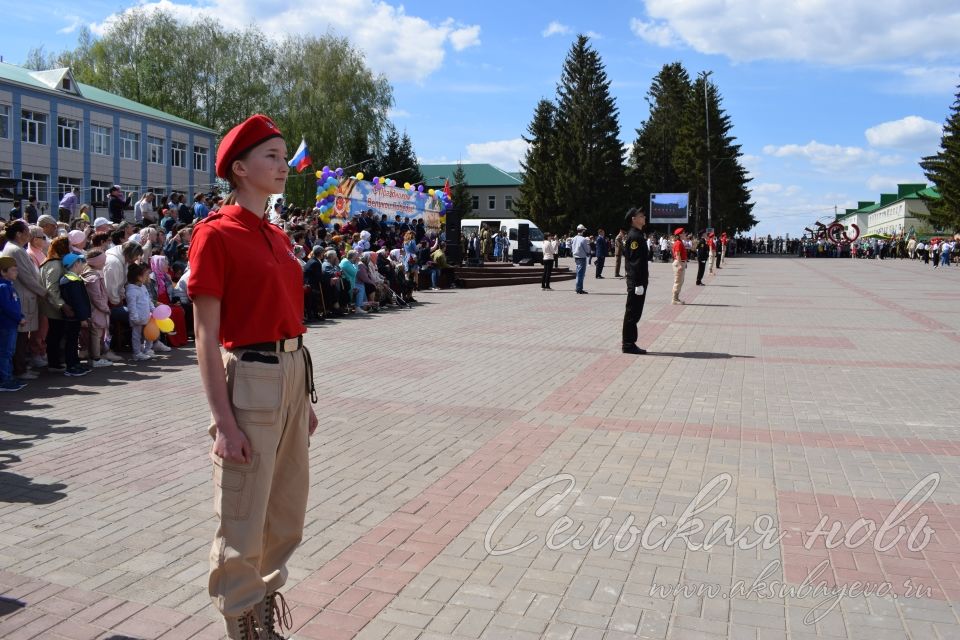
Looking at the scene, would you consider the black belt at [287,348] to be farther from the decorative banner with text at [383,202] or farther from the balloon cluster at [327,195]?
the balloon cluster at [327,195]

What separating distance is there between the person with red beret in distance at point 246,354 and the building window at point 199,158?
60.3 meters

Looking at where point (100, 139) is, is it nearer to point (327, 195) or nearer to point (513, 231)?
point (513, 231)

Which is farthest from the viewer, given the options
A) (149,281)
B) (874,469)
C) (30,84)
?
(30,84)

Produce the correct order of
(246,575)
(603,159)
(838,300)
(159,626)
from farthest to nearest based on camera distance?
1. (603,159)
2. (838,300)
3. (159,626)
4. (246,575)

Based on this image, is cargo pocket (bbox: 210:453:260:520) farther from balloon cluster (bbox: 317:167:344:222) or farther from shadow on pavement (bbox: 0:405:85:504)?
balloon cluster (bbox: 317:167:344:222)

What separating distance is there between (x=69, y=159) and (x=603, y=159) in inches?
1646

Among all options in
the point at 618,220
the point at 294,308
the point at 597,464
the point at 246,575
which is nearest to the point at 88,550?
the point at 246,575

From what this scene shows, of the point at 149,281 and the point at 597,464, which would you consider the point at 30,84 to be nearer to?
the point at 149,281

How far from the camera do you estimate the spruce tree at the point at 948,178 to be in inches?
2505

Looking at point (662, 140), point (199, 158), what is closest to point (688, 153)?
point (662, 140)

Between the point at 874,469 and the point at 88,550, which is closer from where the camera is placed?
the point at 88,550

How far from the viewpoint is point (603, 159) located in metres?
69.4

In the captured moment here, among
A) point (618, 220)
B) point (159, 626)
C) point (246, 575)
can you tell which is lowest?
point (159, 626)

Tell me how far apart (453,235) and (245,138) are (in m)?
27.3
